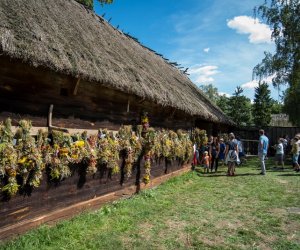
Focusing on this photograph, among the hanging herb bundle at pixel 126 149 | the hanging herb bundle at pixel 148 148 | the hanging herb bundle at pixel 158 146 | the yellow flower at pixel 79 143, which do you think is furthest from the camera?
the hanging herb bundle at pixel 158 146

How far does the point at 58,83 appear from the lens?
19.5 feet

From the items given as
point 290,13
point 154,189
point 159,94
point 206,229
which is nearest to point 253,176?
point 154,189

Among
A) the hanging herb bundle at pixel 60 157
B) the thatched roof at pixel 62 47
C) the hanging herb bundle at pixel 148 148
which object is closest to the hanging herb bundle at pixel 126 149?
the hanging herb bundle at pixel 148 148

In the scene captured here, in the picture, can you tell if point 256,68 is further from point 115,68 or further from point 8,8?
point 8,8

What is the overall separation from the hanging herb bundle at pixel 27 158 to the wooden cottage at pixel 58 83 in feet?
0.87

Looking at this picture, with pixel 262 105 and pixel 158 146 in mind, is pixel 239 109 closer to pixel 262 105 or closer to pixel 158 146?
pixel 262 105

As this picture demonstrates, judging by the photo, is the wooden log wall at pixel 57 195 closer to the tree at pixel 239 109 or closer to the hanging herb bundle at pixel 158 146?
the hanging herb bundle at pixel 158 146

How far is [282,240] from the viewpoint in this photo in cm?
527

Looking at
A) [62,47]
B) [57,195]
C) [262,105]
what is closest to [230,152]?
[57,195]

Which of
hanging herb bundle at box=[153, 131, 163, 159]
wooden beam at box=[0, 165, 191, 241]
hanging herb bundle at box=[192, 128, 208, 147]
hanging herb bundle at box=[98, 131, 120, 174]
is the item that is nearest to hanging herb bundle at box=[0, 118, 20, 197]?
wooden beam at box=[0, 165, 191, 241]

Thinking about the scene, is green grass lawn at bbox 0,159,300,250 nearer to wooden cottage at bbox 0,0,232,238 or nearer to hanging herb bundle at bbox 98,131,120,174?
wooden cottage at bbox 0,0,232,238

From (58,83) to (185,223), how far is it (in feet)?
11.9

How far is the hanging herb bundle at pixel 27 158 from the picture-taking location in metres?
4.78

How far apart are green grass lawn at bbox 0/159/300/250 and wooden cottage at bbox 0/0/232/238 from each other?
0.46 meters
